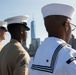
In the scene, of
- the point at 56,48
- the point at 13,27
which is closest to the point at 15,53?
the point at 13,27

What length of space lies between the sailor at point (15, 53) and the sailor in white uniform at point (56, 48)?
107 cm

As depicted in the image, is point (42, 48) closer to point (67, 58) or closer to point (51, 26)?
point (51, 26)

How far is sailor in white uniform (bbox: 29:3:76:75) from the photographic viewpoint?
291 centimetres

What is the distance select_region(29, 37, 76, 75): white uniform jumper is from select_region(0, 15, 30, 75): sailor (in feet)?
3.65

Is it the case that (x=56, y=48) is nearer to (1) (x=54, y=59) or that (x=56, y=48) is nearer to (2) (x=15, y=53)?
(1) (x=54, y=59)

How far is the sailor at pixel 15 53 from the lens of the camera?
459 centimetres

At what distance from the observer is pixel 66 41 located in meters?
3.36

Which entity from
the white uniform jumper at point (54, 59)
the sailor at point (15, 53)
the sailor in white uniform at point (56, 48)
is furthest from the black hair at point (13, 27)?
the white uniform jumper at point (54, 59)

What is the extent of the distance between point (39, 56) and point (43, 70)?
0.21 meters

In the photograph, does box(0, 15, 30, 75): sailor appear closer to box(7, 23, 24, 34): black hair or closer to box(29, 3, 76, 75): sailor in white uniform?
box(7, 23, 24, 34): black hair

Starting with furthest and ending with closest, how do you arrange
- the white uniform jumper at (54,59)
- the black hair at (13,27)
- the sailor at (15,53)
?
the black hair at (13,27) → the sailor at (15,53) → the white uniform jumper at (54,59)

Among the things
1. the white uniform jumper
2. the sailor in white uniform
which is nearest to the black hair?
the sailor in white uniform

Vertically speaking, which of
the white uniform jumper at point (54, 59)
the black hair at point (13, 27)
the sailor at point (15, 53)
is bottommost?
the sailor at point (15, 53)

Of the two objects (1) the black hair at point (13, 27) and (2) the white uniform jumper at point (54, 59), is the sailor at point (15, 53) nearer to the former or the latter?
(1) the black hair at point (13, 27)
